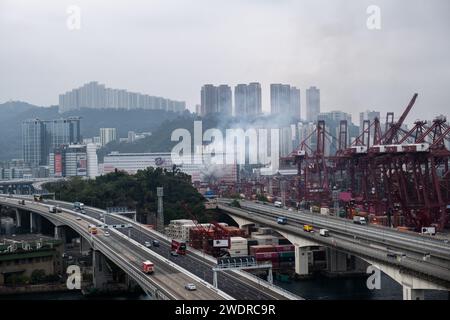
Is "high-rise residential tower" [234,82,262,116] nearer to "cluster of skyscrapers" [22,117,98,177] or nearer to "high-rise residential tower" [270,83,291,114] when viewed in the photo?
"high-rise residential tower" [270,83,291,114]

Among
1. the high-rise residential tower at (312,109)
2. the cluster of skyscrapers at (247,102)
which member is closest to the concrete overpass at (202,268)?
the high-rise residential tower at (312,109)

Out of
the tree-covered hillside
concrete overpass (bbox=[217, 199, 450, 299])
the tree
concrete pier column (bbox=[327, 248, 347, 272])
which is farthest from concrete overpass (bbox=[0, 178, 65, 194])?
concrete pier column (bbox=[327, 248, 347, 272])

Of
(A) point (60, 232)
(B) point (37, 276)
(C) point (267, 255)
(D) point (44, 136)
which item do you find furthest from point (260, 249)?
(D) point (44, 136)

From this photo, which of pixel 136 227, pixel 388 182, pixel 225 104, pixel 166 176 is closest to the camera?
pixel 136 227

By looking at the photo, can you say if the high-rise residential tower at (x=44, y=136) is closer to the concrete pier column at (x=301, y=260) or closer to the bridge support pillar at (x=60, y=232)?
the bridge support pillar at (x=60, y=232)

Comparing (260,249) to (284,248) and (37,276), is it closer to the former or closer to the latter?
(284,248)
